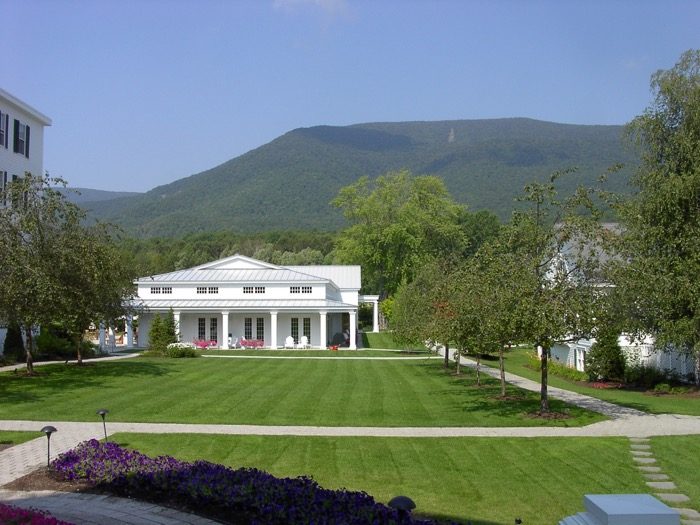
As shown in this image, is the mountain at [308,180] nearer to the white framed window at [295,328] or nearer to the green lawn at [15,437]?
the white framed window at [295,328]

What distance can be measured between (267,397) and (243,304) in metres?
25.1

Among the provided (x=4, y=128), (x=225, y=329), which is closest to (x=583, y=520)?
(x=4, y=128)

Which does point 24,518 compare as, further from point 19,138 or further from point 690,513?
point 19,138

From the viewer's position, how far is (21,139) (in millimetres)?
34344

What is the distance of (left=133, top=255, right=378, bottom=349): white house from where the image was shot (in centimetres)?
4581

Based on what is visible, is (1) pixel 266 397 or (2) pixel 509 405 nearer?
(2) pixel 509 405

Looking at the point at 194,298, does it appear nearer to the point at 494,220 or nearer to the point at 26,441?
the point at 26,441

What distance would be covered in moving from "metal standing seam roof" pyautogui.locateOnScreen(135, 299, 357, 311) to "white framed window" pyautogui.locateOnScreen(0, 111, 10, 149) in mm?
14745

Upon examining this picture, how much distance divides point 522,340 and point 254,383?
1101cm

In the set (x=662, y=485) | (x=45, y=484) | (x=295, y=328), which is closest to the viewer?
(x=45, y=484)

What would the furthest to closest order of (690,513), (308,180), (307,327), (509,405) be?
(308,180)
(307,327)
(509,405)
(690,513)

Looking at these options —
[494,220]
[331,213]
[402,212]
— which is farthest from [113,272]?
[331,213]

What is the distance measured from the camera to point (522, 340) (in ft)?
55.0

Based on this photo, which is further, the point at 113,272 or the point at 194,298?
the point at 194,298
